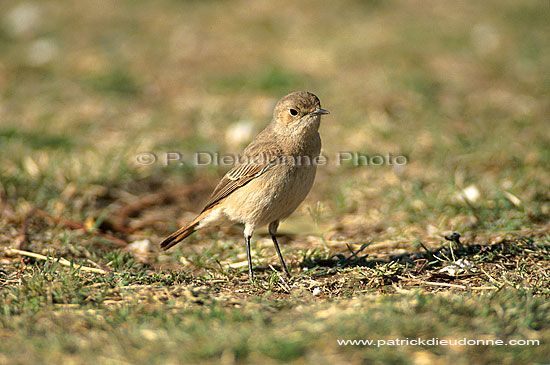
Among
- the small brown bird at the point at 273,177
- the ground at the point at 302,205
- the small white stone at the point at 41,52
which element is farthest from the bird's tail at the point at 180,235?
the small white stone at the point at 41,52

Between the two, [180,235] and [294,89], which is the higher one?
[294,89]

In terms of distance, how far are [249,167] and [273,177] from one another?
0.38 meters

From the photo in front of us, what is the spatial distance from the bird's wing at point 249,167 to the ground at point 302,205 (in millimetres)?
616

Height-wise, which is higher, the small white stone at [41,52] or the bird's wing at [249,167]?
the small white stone at [41,52]

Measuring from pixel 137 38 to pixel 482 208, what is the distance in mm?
8468

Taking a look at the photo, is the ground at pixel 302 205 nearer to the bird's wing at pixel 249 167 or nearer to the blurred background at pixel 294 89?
the blurred background at pixel 294 89

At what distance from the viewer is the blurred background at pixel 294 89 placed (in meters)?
5.85

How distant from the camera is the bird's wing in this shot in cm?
479

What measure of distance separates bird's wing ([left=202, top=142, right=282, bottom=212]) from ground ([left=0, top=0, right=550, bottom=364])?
2.02 feet

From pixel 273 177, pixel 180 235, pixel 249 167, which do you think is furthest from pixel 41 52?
pixel 273 177

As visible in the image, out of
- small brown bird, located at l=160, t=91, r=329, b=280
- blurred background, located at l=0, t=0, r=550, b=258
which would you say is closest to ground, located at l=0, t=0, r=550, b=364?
blurred background, located at l=0, t=0, r=550, b=258

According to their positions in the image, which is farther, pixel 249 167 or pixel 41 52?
pixel 41 52

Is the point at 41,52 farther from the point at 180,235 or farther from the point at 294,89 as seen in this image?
the point at 180,235

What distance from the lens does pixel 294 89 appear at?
891 centimetres
